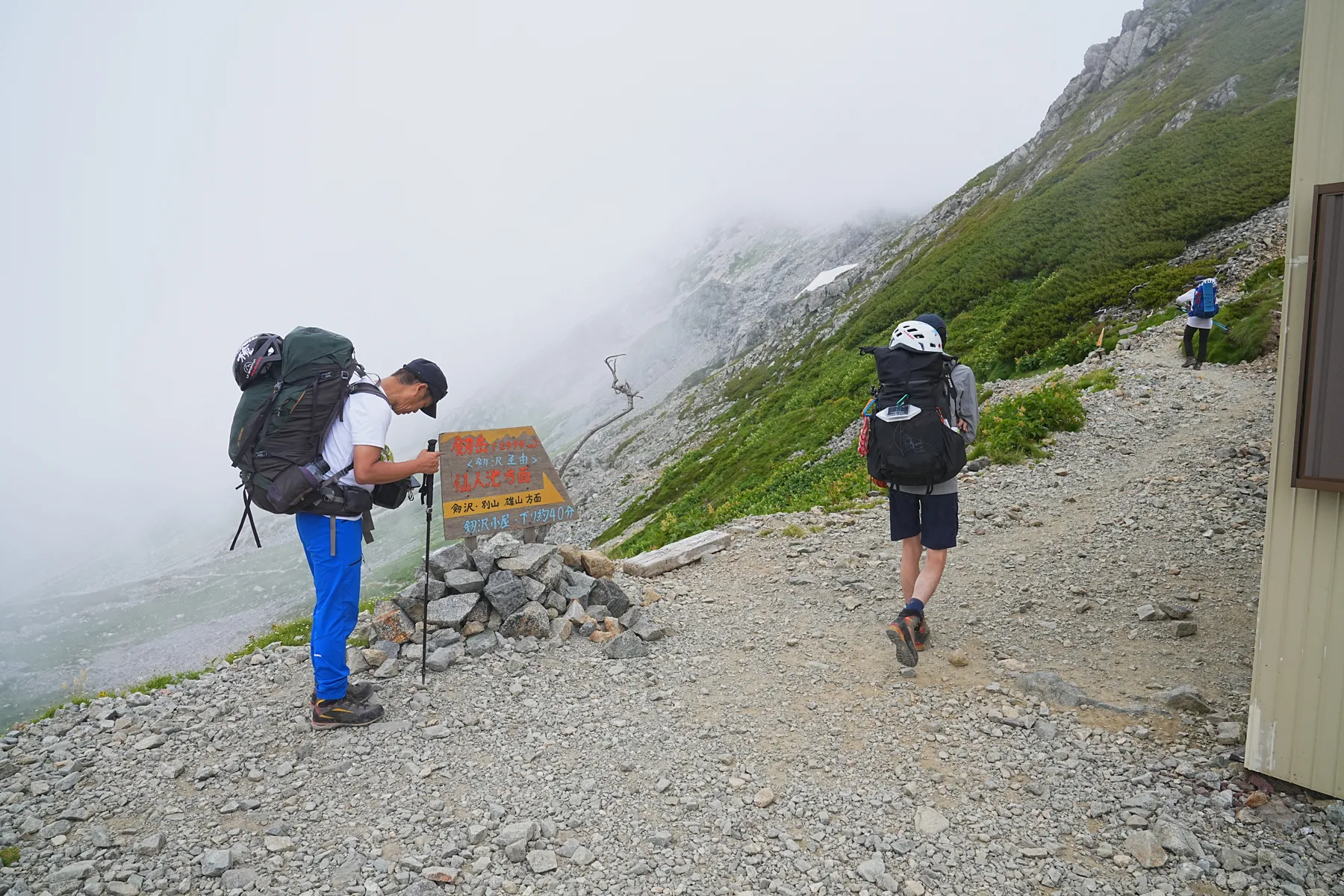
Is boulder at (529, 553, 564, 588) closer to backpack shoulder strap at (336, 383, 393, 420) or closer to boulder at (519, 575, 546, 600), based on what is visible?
boulder at (519, 575, 546, 600)

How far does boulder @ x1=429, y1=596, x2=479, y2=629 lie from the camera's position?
711 centimetres

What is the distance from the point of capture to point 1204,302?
1448 centimetres

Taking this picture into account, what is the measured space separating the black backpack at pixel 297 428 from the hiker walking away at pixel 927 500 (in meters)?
4.38

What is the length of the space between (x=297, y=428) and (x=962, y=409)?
5.38 metres

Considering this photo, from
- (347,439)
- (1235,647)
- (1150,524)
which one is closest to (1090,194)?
(1150,524)

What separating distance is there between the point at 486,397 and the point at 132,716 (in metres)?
178

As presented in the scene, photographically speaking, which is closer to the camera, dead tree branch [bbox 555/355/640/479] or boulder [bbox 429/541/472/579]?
boulder [bbox 429/541/472/579]

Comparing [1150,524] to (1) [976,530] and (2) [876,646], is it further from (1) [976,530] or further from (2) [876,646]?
(2) [876,646]

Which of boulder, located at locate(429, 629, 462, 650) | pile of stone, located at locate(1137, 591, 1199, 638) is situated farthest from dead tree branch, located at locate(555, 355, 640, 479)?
pile of stone, located at locate(1137, 591, 1199, 638)

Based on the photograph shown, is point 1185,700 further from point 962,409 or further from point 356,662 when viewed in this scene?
point 356,662

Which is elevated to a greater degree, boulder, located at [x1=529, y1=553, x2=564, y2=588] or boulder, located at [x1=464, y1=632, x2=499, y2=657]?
boulder, located at [x1=529, y1=553, x2=564, y2=588]

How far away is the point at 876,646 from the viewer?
6770 mm

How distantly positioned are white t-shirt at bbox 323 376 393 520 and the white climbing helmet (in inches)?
163

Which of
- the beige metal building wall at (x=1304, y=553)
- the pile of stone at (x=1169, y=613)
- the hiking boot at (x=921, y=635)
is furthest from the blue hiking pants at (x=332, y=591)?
the pile of stone at (x=1169, y=613)
